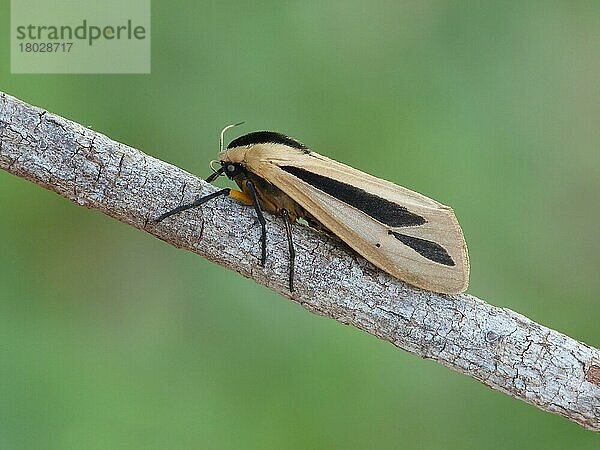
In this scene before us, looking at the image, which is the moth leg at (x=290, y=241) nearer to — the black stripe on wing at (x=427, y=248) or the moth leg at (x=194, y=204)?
the moth leg at (x=194, y=204)

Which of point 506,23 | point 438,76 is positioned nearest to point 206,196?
point 438,76

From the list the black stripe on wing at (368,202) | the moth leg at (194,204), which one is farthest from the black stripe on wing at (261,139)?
the moth leg at (194,204)

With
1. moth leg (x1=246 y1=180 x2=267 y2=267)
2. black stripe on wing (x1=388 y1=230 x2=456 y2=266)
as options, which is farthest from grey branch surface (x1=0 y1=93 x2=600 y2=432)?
black stripe on wing (x1=388 y1=230 x2=456 y2=266)

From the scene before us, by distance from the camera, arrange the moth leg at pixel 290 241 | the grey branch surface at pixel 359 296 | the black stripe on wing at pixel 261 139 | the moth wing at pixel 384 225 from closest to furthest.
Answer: the grey branch surface at pixel 359 296 < the moth leg at pixel 290 241 < the moth wing at pixel 384 225 < the black stripe on wing at pixel 261 139

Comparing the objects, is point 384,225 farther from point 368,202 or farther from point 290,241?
point 290,241

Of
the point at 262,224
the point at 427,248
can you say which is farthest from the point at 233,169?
the point at 427,248

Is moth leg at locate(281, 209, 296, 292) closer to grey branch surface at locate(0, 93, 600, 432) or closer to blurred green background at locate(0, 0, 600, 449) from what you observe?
grey branch surface at locate(0, 93, 600, 432)

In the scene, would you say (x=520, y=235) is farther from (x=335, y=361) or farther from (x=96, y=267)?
(x=96, y=267)
